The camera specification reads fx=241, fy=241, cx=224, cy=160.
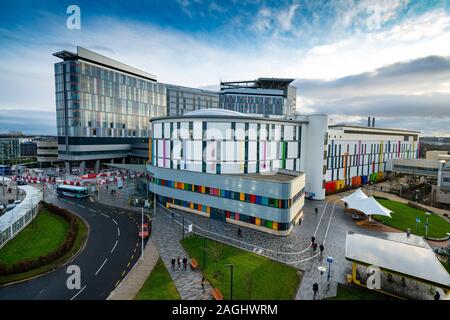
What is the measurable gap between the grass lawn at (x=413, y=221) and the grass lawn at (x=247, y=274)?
23848 mm

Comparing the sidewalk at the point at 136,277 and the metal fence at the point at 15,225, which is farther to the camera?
the metal fence at the point at 15,225

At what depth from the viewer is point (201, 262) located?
2448cm

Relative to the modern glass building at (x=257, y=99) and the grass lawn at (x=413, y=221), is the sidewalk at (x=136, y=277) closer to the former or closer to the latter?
the grass lawn at (x=413, y=221)

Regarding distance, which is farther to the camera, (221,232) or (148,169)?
(148,169)

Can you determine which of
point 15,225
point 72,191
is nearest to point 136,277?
point 15,225

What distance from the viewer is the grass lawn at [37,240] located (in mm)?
25875

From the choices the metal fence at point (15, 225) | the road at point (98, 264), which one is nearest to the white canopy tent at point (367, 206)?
the road at point (98, 264)

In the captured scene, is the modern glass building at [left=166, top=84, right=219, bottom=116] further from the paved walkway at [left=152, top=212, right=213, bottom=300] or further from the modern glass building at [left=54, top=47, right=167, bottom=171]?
the paved walkway at [left=152, top=212, right=213, bottom=300]

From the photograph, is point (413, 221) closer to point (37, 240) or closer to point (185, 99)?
point (37, 240)

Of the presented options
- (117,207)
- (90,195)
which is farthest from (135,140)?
(117,207)

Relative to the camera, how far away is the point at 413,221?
38.5 metres

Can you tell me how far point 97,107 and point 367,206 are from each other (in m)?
83.3
